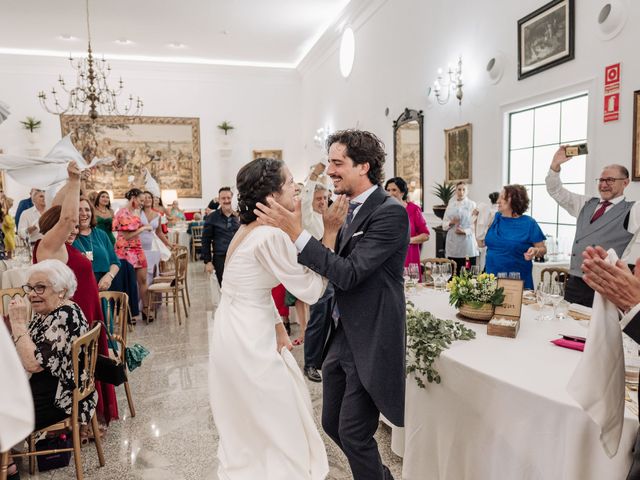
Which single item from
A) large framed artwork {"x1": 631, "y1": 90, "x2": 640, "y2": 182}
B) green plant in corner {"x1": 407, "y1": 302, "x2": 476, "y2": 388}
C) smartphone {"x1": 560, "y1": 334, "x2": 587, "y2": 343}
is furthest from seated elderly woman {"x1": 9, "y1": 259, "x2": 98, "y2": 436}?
large framed artwork {"x1": 631, "y1": 90, "x2": 640, "y2": 182}

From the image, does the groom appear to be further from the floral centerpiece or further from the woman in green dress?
the woman in green dress

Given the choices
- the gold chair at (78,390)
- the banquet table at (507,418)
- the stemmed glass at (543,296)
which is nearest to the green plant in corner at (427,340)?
the banquet table at (507,418)

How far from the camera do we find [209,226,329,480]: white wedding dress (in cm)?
196

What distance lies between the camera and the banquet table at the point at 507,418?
159cm

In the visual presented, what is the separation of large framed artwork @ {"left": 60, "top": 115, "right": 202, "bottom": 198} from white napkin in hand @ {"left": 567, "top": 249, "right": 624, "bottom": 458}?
13.2 metres

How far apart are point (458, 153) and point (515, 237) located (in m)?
2.80

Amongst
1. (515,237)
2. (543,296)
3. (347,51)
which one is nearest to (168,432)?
(543,296)

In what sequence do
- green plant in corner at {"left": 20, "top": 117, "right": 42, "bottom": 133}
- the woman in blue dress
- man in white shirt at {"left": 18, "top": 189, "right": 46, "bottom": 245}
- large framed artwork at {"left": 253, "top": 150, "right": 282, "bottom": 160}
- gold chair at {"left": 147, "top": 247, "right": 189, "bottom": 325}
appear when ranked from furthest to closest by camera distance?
large framed artwork at {"left": 253, "top": 150, "right": 282, "bottom": 160}, green plant in corner at {"left": 20, "top": 117, "right": 42, "bottom": 133}, gold chair at {"left": 147, "top": 247, "right": 189, "bottom": 325}, man in white shirt at {"left": 18, "top": 189, "right": 46, "bottom": 245}, the woman in blue dress

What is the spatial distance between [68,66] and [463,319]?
13.7m

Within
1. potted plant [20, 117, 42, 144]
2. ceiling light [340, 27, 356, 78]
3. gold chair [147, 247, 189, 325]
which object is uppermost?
ceiling light [340, 27, 356, 78]

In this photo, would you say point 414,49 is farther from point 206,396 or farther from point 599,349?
point 599,349

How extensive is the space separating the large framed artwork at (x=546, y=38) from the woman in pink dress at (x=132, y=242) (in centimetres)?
521

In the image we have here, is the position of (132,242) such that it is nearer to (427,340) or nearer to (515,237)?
(515,237)

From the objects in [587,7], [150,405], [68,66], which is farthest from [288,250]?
[68,66]
